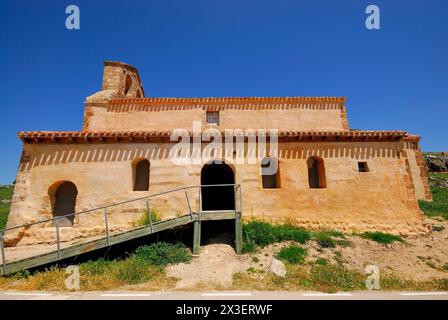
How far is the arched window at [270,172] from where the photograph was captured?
36.0 feet

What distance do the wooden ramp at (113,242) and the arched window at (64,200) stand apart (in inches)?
108

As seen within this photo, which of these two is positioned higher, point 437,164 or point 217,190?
point 437,164

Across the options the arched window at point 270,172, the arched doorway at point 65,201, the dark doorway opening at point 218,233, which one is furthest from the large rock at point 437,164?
the arched doorway at point 65,201

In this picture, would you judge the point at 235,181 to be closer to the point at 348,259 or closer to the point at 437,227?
the point at 348,259

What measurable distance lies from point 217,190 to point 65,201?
24.4 ft

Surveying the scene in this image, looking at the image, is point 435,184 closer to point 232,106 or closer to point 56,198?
point 232,106

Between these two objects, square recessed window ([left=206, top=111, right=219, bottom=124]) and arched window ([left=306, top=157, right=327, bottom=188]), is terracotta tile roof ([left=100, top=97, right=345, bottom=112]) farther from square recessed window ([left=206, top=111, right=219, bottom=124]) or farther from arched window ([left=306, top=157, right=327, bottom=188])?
arched window ([left=306, top=157, right=327, bottom=188])

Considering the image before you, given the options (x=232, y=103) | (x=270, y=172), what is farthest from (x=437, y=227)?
(x=232, y=103)

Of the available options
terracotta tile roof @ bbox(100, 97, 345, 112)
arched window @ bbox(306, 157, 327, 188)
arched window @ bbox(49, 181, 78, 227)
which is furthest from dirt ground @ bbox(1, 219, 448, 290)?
terracotta tile roof @ bbox(100, 97, 345, 112)

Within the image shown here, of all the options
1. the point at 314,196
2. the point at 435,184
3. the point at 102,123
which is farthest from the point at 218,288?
the point at 435,184

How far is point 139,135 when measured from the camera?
10242 mm

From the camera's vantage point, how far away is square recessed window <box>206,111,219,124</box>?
1432cm

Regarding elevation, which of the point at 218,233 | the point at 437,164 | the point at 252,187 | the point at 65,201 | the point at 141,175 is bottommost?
the point at 218,233

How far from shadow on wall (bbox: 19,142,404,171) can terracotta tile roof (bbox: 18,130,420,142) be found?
0.89 ft
